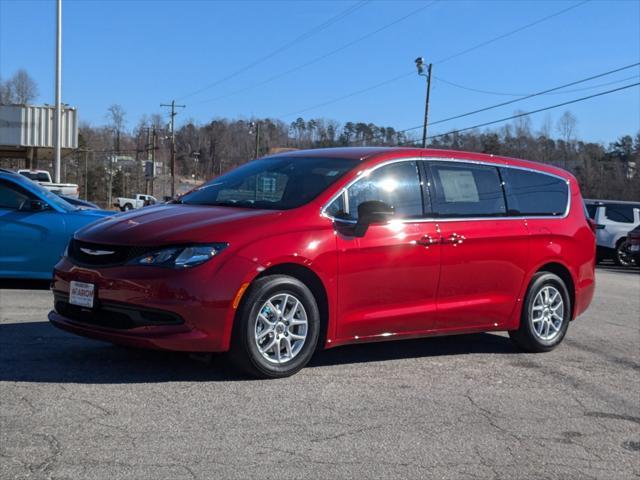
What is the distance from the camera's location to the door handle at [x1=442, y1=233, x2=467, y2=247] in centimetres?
616

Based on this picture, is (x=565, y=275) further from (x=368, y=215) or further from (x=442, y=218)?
(x=368, y=215)

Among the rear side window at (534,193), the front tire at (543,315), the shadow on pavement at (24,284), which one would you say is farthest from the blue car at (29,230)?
the front tire at (543,315)

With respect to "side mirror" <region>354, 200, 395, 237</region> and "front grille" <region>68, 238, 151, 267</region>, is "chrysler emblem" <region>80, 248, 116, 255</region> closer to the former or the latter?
"front grille" <region>68, 238, 151, 267</region>

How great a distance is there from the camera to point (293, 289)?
5.26 meters

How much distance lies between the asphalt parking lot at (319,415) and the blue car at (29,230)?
2750 mm

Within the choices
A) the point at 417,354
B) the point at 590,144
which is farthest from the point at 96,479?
the point at 590,144

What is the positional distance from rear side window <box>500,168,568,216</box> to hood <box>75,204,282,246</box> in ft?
8.52

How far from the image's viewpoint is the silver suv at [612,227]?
70.6ft

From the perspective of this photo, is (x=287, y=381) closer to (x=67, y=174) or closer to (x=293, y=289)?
(x=293, y=289)

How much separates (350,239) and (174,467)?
2.38 metres

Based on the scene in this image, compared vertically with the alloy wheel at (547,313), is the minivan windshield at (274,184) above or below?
above

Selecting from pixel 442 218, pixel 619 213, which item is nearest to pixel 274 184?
pixel 442 218

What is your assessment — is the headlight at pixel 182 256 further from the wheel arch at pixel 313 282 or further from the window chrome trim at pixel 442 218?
the window chrome trim at pixel 442 218

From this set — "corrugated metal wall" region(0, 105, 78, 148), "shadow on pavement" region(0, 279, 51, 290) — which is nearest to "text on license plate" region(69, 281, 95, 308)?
"shadow on pavement" region(0, 279, 51, 290)
